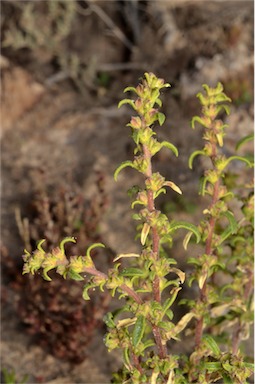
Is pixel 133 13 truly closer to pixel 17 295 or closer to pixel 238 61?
pixel 238 61

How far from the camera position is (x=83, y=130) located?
5703mm

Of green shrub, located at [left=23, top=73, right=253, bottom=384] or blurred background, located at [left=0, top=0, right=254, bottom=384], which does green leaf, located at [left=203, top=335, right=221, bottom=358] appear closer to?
green shrub, located at [left=23, top=73, right=253, bottom=384]

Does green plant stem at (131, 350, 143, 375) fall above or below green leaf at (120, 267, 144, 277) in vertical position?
below

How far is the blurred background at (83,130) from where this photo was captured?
3.86 meters

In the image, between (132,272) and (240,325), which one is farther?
(240,325)

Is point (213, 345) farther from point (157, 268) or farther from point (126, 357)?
point (157, 268)

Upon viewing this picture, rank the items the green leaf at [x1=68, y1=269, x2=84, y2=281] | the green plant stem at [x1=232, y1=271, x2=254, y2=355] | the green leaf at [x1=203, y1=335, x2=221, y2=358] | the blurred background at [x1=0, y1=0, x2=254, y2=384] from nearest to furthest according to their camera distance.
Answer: the green leaf at [x1=68, y1=269, x2=84, y2=281], the green leaf at [x1=203, y1=335, x2=221, y2=358], the green plant stem at [x1=232, y1=271, x2=254, y2=355], the blurred background at [x1=0, y1=0, x2=254, y2=384]

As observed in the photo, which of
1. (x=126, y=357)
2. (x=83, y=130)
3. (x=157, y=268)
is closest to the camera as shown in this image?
(x=157, y=268)

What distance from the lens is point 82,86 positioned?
608cm

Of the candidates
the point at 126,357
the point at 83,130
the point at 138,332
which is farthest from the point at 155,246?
the point at 83,130

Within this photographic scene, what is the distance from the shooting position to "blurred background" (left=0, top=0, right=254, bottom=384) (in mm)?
3857

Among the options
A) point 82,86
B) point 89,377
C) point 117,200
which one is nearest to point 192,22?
point 82,86

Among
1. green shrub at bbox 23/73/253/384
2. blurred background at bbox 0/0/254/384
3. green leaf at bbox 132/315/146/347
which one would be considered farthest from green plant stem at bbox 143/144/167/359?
blurred background at bbox 0/0/254/384

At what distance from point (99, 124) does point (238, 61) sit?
131 cm
